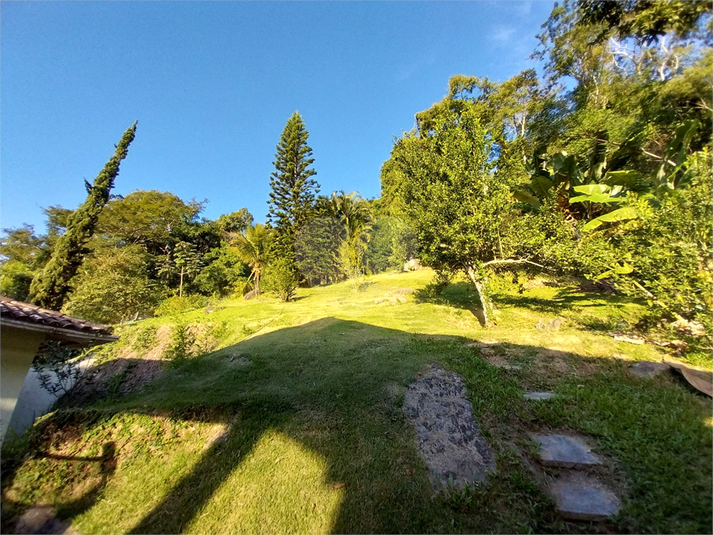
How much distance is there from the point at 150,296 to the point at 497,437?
20696 millimetres

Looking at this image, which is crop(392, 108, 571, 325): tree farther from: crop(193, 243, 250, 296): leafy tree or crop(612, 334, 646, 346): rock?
crop(193, 243, 250, 296): leafy tree

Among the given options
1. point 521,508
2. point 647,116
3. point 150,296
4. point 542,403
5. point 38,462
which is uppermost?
point 647,116

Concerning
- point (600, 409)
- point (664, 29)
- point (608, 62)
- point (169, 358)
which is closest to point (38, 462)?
point (169, 358)

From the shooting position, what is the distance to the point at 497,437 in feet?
11.5

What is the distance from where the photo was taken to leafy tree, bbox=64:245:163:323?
45.2ft

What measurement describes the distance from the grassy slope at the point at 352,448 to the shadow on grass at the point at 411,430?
0.06 ft

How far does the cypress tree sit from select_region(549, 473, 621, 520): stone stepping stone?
2393cm

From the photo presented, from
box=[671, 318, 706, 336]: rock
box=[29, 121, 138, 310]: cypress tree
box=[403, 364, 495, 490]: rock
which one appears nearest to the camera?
box=[403, 364, 495, 490]: rock

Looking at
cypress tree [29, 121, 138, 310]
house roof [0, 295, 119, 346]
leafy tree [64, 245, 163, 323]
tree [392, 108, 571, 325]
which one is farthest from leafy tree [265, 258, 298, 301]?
house roof [0, 295, 119, 346]

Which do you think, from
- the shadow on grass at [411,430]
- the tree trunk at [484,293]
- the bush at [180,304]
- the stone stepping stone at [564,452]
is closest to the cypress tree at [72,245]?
the bush at [180,304]

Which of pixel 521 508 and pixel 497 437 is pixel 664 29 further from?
pixel 521 508

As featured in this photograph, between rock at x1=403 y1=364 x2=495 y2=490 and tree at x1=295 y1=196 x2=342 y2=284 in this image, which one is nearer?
rock at x1=403 y1=364 x2=495 y2=490

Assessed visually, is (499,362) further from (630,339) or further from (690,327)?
(690,327)

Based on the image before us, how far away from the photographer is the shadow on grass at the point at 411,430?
262cm
